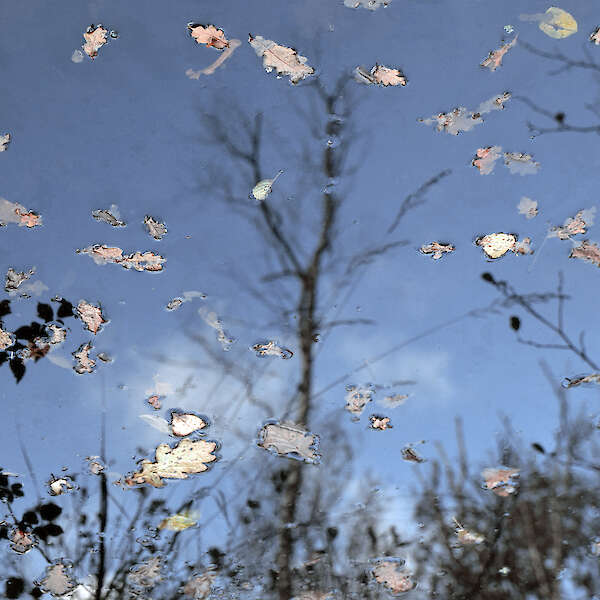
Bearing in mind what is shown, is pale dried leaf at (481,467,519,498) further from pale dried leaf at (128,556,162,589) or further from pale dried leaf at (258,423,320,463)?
pale dried leaf at (128,556,162,589)

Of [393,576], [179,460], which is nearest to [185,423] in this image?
[179,460]

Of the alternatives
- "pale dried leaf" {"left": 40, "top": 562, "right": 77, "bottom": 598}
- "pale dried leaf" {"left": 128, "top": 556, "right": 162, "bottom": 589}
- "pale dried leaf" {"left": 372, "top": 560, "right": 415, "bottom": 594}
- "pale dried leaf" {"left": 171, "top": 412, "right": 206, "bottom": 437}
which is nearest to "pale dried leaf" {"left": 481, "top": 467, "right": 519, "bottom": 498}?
"pale dried leaf" {"left": 372, "top": 560, "right": 415, "bottom": 594}

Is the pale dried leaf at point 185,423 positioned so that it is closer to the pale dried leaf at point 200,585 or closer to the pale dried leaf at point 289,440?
the pale dried leaf at point 289,440

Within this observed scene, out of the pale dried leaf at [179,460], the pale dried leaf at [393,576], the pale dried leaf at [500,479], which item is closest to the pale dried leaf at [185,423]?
the pale dried leaf at [179,460]

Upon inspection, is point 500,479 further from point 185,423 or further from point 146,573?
point 146,573

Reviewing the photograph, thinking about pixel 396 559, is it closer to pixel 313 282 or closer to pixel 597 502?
pixel 597 502
